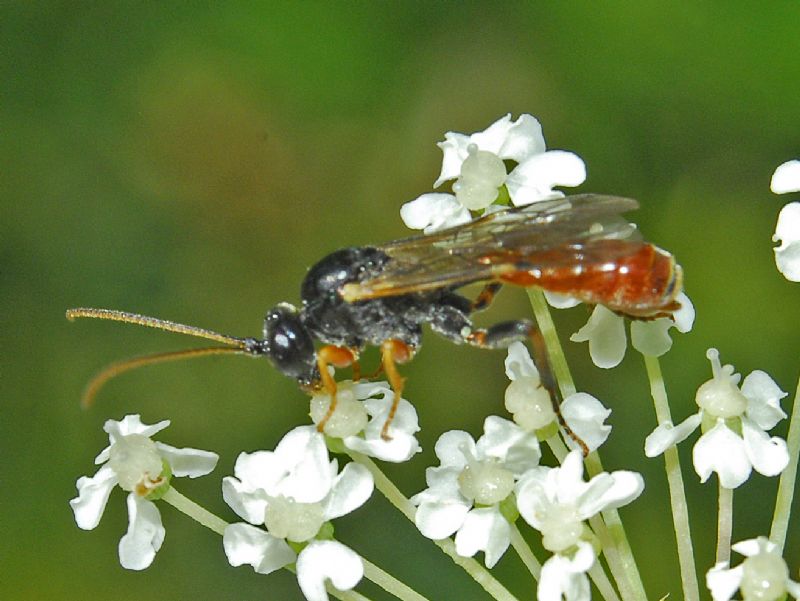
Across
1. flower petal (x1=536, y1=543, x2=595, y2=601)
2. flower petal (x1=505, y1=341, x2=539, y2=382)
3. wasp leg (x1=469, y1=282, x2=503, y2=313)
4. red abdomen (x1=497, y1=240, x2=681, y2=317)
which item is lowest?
flower petal (x1=536, y1=543, x2=595, y2=601)

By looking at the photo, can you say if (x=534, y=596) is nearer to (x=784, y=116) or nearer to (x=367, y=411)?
(x=367, y=411)

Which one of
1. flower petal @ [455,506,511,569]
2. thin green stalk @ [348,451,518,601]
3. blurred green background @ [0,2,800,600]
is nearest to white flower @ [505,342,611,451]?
flower petal @ [455,506,511,569]

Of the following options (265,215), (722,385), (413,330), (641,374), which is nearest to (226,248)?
(265,215)

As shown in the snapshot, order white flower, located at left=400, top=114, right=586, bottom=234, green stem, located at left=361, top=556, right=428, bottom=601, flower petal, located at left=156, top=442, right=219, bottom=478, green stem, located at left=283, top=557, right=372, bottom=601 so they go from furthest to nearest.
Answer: white flower, located at left=400, top=114, right=586, bottom=234 < flower petal, located at left=156, top=442, right=219, bottom=478 < green stem, located at left=283, top=557, right=372, bottom=601 < green stem, located at left=361, top=556, right=428, bottom=601

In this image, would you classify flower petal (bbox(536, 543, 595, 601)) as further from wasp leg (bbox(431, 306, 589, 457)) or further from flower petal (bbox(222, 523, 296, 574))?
flower petal (bbox(222, 523, 296, 574))

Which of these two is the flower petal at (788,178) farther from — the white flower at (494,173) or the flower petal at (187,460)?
the flower petal at (187,460)

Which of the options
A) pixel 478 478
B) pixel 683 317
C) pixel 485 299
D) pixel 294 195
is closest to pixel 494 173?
pixel 485 299

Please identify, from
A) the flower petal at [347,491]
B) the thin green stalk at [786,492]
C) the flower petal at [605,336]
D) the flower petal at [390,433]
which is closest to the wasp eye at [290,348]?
the flower petal at [390,433]
